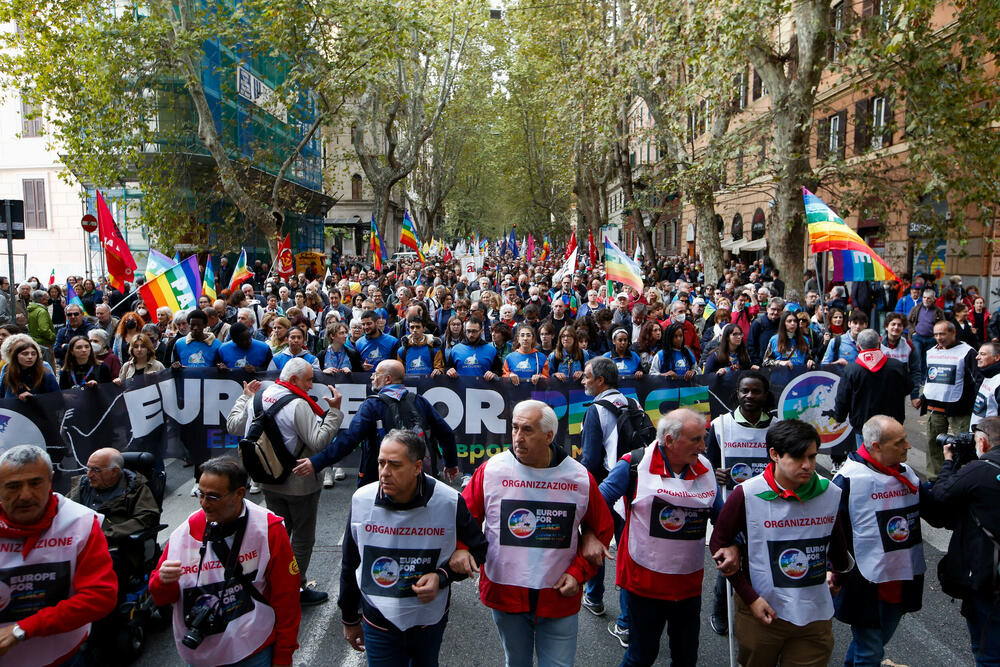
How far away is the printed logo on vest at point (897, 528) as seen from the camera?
3656mm

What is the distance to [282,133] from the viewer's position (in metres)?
32.6

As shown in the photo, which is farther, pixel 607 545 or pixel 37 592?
pixel 607 545

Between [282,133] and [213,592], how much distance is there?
32393 millimetres

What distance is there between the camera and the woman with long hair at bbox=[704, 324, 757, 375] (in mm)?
7566

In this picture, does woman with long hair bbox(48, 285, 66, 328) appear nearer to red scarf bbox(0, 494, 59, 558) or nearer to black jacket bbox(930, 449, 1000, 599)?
red scarf bbox(0, 494, 59, 558)

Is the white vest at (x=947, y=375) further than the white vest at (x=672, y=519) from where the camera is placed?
Yes

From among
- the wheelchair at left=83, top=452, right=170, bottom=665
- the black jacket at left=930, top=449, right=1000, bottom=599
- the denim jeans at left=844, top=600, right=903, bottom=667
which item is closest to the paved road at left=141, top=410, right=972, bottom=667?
the wheelchair at left=83, top=452, right=170, bottom=665

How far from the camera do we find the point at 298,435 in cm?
481

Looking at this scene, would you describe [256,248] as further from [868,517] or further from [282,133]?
[868,517]

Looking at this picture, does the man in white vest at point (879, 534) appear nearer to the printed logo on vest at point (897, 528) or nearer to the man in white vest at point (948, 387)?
the printed logo on vest at point (897, 528)

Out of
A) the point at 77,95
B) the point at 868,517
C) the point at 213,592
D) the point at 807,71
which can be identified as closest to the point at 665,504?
the point at 868,517

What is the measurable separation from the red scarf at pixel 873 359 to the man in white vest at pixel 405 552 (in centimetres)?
484

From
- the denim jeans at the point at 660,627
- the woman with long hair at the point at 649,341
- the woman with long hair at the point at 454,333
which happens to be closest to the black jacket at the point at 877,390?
the woman with long hair at the point at 649,341

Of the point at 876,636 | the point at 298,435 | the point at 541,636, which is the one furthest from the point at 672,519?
the point at 298,435
